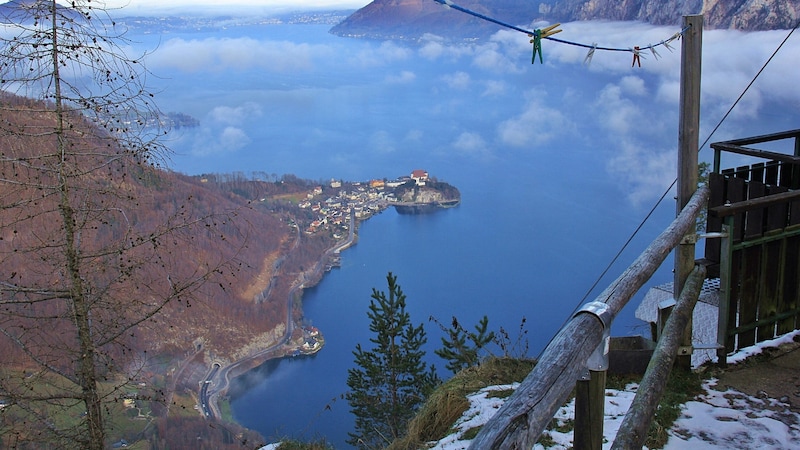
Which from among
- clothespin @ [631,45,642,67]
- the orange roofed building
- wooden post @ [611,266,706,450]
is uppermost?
clothespin @ [631,45,642,67]

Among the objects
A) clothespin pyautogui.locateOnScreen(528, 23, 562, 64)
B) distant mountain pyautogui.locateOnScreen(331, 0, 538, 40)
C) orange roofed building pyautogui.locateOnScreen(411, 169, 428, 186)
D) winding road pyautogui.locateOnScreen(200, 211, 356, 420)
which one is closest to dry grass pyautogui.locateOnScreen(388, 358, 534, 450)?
clothespin pyautogui.locateOnScreen(528, 23, 562, 64)

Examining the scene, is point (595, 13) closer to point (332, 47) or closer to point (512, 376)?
point (512, 376)

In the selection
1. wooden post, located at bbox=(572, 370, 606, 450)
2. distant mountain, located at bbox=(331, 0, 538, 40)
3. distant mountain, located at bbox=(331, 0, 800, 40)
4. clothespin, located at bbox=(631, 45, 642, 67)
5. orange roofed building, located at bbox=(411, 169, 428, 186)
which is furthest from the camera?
orange roofed building, located at bbox=(411, 169, 428, 186)

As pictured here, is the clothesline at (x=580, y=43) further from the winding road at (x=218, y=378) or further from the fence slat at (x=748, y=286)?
the winding road at (x=218, y=378)

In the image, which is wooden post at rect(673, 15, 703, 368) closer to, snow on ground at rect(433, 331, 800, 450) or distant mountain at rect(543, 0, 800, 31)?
snow on ground at rect(433, 331, 800, 450)

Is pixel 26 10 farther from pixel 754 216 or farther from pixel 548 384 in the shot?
pixel 754 216

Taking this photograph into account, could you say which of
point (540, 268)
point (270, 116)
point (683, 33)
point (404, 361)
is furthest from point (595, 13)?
point (270, 116)

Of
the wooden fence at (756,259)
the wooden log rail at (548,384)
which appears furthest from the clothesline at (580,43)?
the wooden log rail at (548,384)
